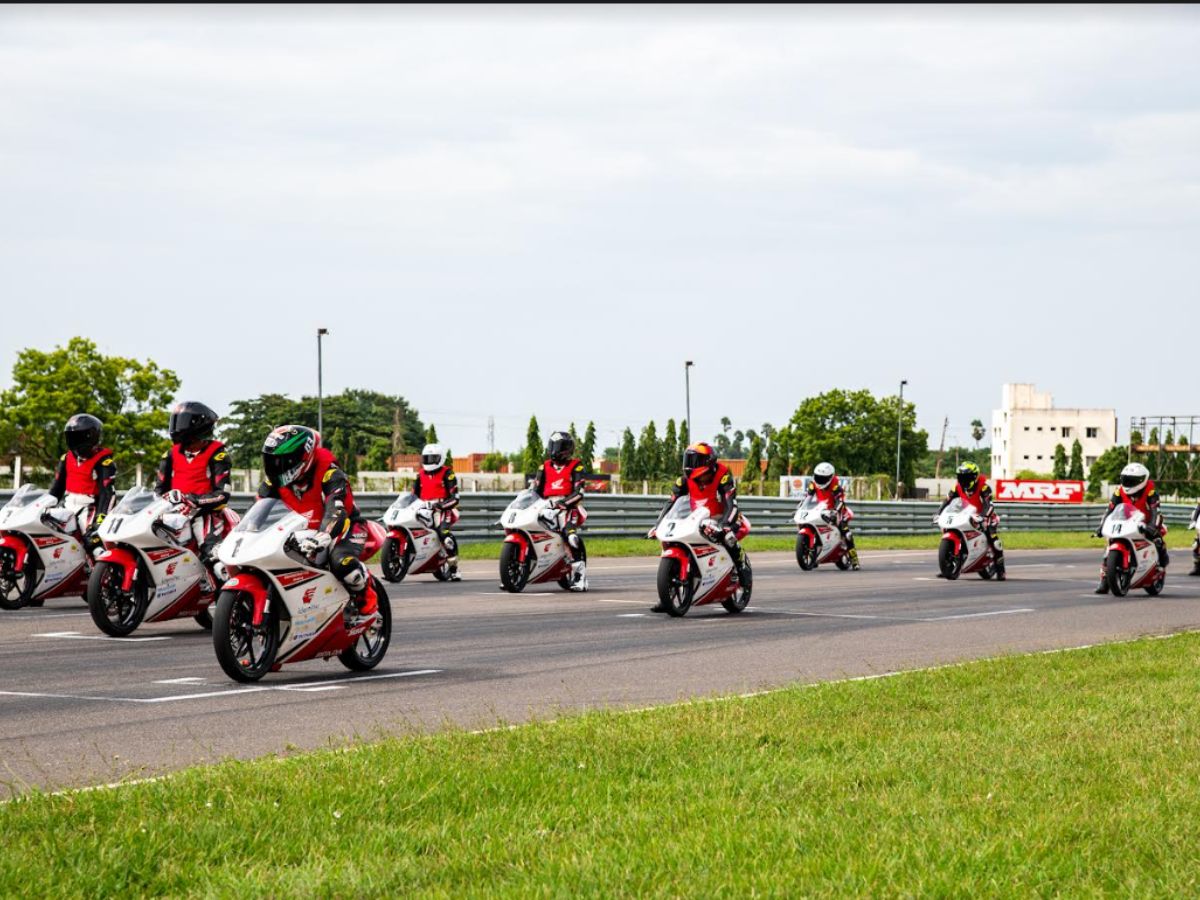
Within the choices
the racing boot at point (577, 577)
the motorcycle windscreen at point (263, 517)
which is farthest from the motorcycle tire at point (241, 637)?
the racing boot at point (577, 577)

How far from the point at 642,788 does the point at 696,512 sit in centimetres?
1170

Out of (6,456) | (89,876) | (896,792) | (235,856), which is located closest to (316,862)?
(235,856)

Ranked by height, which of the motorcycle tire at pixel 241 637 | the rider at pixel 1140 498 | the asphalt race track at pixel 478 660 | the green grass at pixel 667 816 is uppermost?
the rider at pixel 1140 498

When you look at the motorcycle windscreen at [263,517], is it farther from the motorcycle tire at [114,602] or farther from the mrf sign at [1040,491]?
the mrf sign at [1040,491]

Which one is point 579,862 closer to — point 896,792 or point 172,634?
point 896,792

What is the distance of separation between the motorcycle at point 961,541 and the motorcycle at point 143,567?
1615 centimetres

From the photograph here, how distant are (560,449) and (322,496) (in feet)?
36.5

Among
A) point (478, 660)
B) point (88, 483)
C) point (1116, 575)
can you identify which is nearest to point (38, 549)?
point (88, 483)

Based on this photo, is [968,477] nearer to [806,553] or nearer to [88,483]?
[806,553]

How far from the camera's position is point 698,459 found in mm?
19875

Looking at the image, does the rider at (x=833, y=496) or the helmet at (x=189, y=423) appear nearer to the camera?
the helmet at (x=189, y=423)

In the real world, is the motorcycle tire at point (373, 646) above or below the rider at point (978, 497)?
below

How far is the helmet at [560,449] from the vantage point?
23.6 metres

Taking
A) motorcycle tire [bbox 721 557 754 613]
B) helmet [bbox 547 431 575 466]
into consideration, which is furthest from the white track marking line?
helmet [bbox 547 431 575 466]
